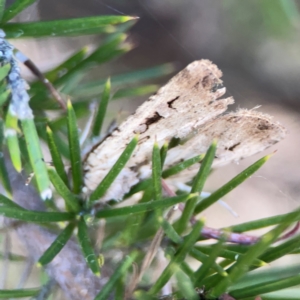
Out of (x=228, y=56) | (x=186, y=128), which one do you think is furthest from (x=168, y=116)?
(x=228, y=56)

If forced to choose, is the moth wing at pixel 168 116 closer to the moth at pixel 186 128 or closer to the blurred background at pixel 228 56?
the moth at pixel 186 128

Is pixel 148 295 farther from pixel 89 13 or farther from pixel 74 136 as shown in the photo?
pixel 89 13

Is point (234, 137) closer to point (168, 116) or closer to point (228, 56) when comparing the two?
point (168, 116)

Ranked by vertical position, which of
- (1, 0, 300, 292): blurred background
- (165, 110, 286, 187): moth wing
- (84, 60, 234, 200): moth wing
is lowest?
(165, 110, 286, 187): moth wing

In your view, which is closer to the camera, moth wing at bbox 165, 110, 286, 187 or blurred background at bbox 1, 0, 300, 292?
moth wing at bbox 165, 110, 286, 187

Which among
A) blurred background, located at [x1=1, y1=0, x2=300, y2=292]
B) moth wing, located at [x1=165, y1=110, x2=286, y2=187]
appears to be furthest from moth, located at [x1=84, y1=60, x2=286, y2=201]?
blurred background, located at [x1=1, y1=0, x2=300, y2=292]

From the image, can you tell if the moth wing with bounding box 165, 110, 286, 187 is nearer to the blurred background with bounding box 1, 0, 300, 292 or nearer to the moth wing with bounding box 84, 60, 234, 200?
the moth wing with bounding box 84, 60, 234, 200

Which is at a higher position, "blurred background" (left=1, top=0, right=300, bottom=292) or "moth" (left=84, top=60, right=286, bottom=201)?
"blurred background" (left=1, top=0, right=300, bottom=292)
